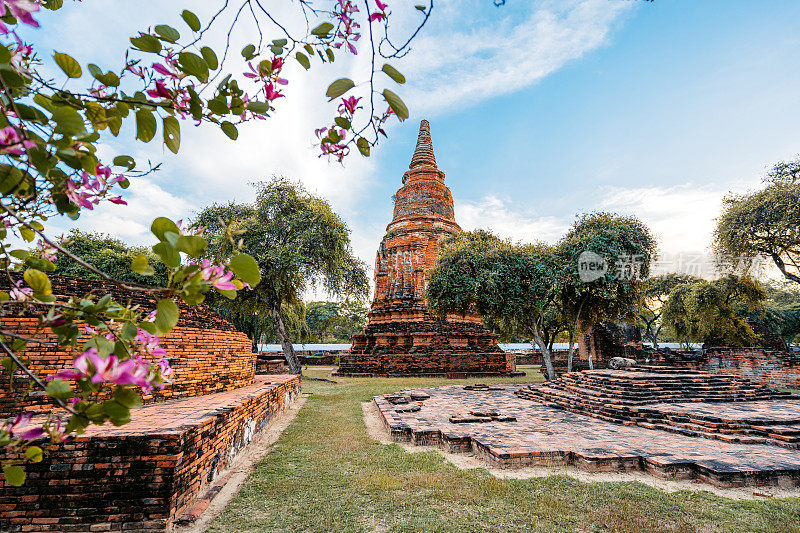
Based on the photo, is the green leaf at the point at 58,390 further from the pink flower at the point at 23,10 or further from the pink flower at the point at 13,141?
the pink flower at the point at 23,10

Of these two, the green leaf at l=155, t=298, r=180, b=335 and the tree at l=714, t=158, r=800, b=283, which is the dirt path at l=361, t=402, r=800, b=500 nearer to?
the green leaf at l=155, t=298, r=180, b=335

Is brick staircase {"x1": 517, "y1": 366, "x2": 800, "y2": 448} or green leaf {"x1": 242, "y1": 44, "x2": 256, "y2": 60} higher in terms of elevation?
green leaf {"x1": 242, "y1": 44, "x2": 256, "y2": 60}

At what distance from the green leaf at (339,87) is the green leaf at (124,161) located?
2.10 feet

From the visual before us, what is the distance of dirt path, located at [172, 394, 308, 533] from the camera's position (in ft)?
9.68

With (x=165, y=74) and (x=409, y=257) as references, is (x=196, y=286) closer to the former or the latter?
(x=165, y=74)

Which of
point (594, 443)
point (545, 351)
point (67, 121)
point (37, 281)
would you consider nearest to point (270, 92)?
point (67, 121)

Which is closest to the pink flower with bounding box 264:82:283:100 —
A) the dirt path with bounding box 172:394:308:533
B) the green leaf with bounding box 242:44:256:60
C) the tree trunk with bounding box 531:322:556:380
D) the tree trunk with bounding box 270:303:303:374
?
the green leaf with bounding box 242:44:256:60

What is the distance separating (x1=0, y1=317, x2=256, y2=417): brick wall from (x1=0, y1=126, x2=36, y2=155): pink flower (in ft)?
10.7

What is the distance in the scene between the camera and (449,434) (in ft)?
17.3

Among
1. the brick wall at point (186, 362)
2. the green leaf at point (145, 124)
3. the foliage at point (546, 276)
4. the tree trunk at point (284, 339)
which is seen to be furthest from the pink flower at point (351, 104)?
the tree trunk at point (284, 339)

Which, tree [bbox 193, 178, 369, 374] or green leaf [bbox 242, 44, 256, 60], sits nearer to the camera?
green leaf [bbox 242, 44, 256, 60]

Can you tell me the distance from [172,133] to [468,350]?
A: 1709cm

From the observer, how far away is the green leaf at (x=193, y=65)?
3.21 ft

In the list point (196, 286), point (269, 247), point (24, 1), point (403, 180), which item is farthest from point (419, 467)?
point (403, 180)
